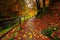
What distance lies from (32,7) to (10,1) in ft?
27.3

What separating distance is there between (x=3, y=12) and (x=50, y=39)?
677 centimetres

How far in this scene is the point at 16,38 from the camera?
9.57 m

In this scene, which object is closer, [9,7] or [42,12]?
[9,7]

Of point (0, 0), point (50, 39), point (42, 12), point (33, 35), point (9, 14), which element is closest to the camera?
point (50, 39)

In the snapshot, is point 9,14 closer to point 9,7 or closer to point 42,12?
point 9,7

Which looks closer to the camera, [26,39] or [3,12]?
[26,39]

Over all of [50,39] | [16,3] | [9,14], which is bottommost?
[50,39]

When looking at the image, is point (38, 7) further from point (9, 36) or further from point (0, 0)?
point (9, 36)

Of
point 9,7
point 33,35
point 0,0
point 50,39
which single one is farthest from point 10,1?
point 50,39

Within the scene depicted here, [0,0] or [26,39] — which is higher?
[0,0]

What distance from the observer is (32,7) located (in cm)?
2273

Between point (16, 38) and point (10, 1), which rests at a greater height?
point (10, 1)

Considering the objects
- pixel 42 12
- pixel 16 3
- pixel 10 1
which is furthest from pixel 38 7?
pixel 10 1

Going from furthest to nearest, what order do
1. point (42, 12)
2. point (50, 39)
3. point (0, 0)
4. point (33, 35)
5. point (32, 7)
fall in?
point (32, 7) < point (42, 12) < point (0, 0) < point (33, 35) < point (50, 39)
